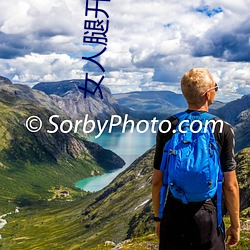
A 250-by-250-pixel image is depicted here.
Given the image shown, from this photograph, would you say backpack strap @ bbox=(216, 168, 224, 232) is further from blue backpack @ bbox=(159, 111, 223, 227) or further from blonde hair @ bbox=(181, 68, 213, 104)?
blonde hair @ bbox=(181, 68, 213, 104)

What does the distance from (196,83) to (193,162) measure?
233 cm

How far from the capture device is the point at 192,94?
1119cm

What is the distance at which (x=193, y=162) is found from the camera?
10.2 metres

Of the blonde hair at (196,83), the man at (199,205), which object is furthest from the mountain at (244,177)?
the blonde hair at (196,83)

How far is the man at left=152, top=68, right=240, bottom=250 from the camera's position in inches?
428

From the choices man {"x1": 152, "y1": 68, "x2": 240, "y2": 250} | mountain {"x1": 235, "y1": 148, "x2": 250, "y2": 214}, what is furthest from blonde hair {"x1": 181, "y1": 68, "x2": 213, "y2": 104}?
mountain {"x1": 235, "y1": 148, "x2": 250, "y2": 214}

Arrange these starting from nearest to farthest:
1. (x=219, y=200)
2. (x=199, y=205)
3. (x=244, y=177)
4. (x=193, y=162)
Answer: (x=193, y=162), (x=199, y=205), (x=219, y=200), (x=244, y=177)

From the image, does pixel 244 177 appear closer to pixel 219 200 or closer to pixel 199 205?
pixel 219 200

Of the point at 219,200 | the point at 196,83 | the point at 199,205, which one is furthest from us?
the point at 196,83

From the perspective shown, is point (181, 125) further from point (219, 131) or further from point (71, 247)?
point (71, 247)

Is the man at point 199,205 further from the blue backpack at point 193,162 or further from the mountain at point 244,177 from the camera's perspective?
the mountain at point 244,177

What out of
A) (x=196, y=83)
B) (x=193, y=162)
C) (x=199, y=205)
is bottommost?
(x=199, y=205)

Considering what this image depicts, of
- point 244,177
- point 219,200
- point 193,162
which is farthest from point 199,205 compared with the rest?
point 244,177

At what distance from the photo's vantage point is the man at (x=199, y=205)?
35.7 ft
